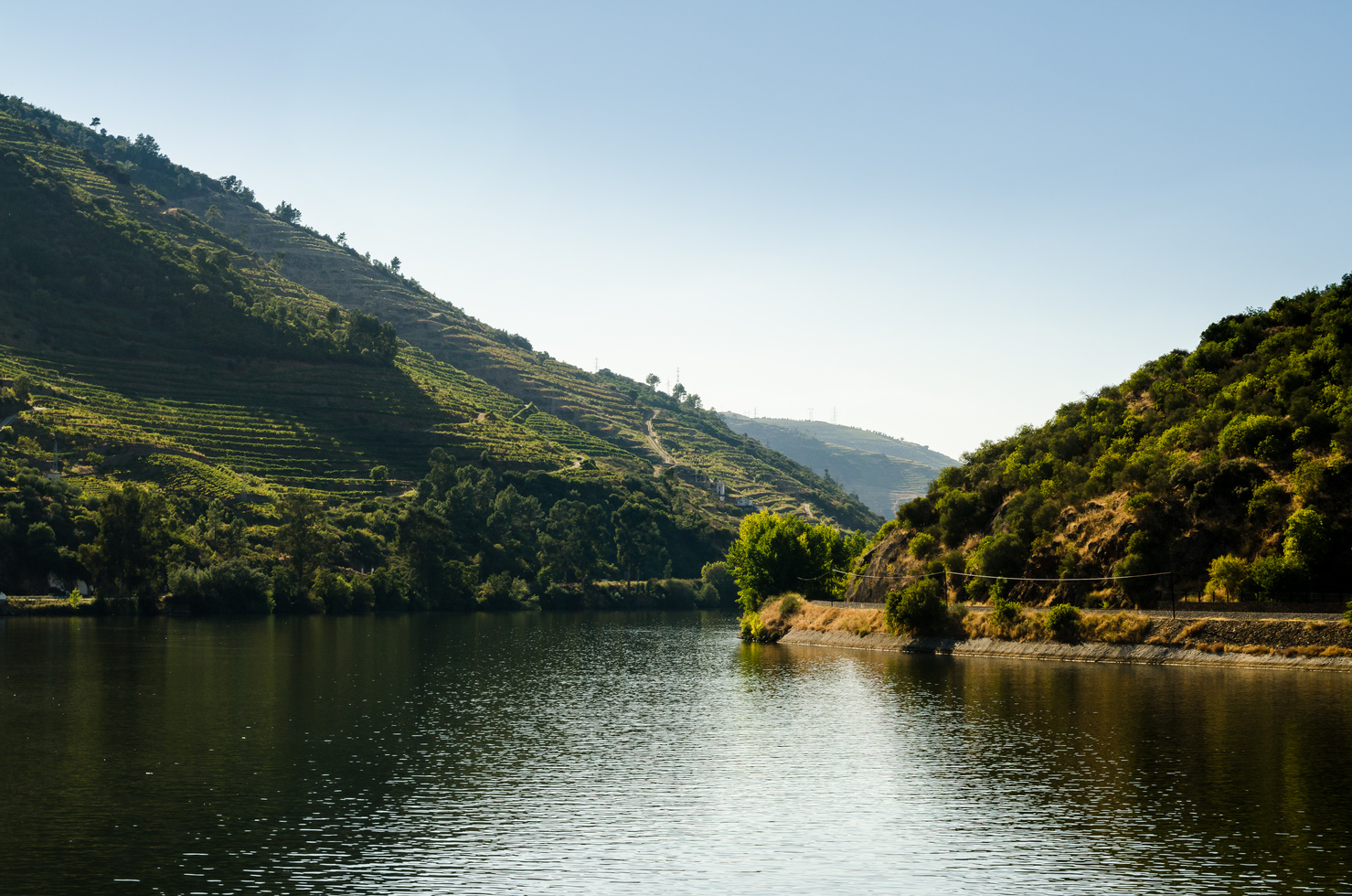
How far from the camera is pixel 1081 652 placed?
269 ft

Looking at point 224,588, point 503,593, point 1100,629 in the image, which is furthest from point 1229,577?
point 503,593

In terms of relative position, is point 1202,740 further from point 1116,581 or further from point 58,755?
point 58,755

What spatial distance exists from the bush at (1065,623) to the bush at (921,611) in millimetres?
11609

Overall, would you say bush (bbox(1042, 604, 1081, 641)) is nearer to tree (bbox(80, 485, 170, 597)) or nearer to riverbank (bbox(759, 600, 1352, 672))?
riverbank (bbox(759, 600, 1352, 672))

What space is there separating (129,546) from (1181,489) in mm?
127510

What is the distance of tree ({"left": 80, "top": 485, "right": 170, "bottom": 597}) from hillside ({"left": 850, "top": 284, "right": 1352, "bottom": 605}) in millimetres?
96604

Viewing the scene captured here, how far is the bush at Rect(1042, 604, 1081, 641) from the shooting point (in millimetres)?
83750

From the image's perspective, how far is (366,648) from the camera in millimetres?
104750

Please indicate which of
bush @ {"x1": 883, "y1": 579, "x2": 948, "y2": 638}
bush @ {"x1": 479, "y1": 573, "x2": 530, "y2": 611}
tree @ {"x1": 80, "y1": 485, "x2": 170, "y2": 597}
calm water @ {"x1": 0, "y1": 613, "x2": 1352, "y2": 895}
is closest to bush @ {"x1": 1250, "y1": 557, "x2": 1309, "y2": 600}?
calm water @ {"x1": 0, "y1": 613, "x2": 1352, "y2": 895}

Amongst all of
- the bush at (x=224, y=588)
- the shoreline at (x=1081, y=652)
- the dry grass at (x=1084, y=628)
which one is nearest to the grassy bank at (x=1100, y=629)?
the dry grass at (x=1084, y=628)

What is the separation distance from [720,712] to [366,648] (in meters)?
53.4

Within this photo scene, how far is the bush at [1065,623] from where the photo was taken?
275ft

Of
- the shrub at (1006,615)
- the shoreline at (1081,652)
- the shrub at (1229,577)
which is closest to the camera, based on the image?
the shoreline at (1081,652)

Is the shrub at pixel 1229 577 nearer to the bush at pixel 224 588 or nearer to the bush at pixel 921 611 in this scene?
the bush at pixel 921 611
